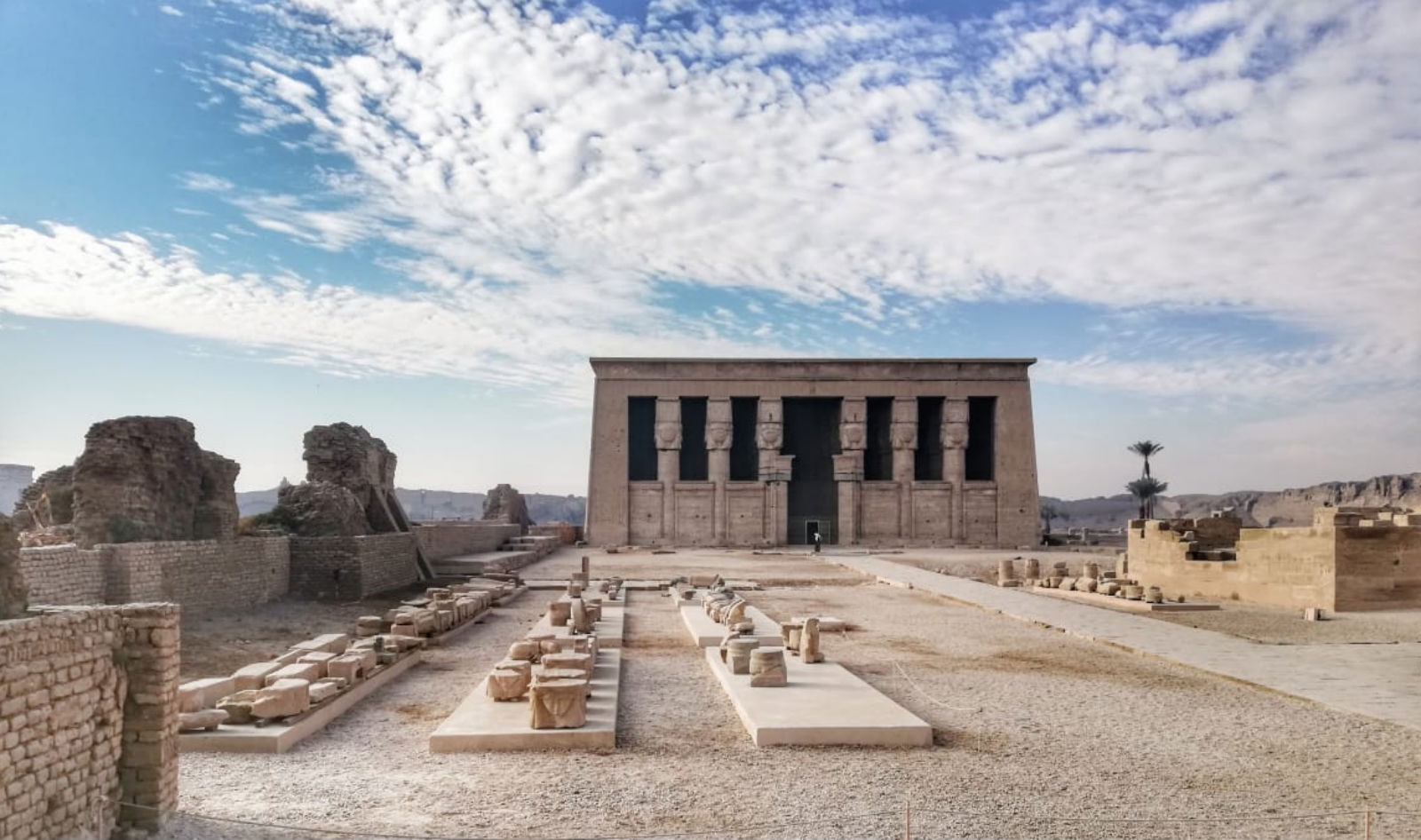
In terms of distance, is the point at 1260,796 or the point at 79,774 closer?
the point at 79,774

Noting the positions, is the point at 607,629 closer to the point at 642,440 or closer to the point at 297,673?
the point at 297,673

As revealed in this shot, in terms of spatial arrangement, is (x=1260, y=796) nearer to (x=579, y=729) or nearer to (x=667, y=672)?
(x=579, y=729)

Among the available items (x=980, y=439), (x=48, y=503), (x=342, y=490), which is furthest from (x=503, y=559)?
(x=980, y=439)

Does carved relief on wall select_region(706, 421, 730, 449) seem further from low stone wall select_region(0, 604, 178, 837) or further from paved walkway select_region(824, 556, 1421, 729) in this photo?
low stone wall select_region(0, 604, 178, 837)

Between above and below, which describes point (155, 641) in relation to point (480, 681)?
above

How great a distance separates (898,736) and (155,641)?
5.53 metres

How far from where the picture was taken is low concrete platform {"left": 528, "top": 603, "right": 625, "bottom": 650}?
13828 millimetres

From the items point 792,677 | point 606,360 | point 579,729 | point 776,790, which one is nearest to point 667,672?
point 792,677

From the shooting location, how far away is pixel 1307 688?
1062 centimetres

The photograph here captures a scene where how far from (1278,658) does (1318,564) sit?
6.73 meters

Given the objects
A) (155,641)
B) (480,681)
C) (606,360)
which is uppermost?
(606,360)

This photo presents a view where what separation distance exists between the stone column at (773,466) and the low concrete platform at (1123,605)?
2326cm

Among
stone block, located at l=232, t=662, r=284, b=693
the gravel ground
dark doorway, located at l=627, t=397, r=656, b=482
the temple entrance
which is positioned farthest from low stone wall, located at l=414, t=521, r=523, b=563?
the gravel ground

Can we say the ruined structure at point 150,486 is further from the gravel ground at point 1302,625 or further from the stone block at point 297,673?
the gravel ground at point 1302,625
